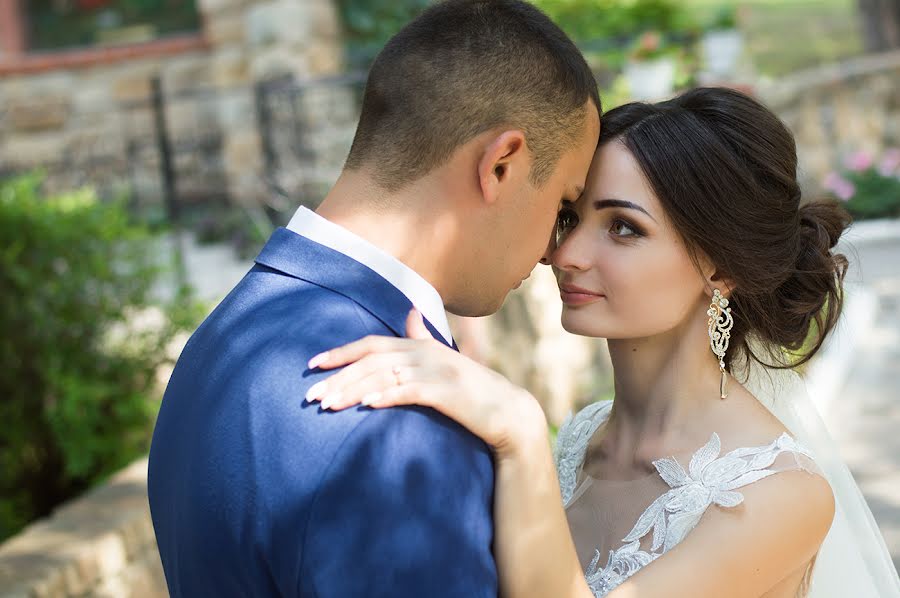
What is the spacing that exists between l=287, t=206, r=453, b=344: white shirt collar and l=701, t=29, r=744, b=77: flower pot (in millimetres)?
9885

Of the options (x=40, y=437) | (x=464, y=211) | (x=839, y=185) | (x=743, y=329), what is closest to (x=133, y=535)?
(x=40, y=437)

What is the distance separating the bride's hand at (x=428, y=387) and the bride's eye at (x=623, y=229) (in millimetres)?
856

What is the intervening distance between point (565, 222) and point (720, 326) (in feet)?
1.53

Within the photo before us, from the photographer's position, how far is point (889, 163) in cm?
1202

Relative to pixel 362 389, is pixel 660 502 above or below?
below

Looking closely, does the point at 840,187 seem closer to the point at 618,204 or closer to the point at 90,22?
the point at 90,22

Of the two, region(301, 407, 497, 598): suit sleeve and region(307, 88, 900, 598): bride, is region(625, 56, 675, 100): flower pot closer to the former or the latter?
region(307, 88, 900, 598): bride

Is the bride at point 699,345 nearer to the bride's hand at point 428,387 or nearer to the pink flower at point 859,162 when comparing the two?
the bride's hand at point 428,387

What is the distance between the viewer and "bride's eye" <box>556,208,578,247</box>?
2.52m

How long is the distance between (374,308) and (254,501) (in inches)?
14.2

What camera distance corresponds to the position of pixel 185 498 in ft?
5.30

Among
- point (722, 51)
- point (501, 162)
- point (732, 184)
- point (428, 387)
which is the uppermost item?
point (501, 162)

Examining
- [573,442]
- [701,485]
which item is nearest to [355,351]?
[701,485]

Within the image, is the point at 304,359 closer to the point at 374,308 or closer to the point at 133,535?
the point at 374,308
